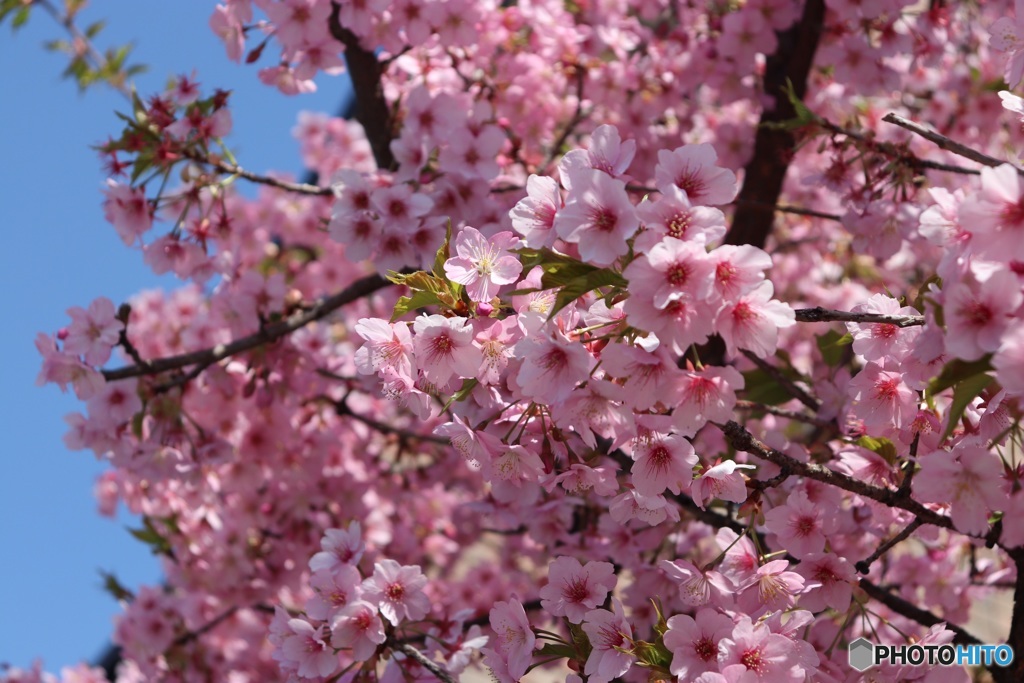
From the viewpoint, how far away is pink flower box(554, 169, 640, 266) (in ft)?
4.81

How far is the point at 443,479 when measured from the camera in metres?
4.68

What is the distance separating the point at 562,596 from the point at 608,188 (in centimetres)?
94

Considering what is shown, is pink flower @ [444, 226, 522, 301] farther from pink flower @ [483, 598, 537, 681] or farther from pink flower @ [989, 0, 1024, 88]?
pink flower @ [989, 0, 1024, 88]

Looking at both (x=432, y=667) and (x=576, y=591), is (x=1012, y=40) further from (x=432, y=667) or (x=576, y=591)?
(x=432, y=667)

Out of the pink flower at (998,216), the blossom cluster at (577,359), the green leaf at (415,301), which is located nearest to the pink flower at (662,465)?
the blossom cluster at (577,359)

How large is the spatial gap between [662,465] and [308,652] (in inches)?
40.6

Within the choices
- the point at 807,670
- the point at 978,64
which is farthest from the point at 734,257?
the point at 978,64

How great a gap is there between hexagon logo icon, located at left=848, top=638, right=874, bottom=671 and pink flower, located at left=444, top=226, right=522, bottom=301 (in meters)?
1.15

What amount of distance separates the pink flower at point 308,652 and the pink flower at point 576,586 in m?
0.55

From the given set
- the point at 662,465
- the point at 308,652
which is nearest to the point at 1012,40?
the point at 662,465

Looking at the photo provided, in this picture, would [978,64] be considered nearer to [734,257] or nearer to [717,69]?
[717,69]

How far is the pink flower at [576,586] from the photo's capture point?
1.96 meters

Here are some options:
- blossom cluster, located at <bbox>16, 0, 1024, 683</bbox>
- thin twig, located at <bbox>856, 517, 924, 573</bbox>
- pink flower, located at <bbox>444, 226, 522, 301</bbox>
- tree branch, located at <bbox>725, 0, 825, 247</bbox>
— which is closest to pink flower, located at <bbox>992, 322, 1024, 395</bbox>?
blossom cluster, located at <bbox>16, 0, 1024, 683</bbox>

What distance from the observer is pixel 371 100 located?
133 inches
